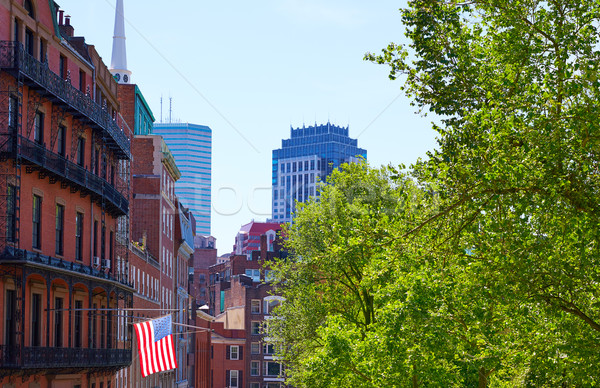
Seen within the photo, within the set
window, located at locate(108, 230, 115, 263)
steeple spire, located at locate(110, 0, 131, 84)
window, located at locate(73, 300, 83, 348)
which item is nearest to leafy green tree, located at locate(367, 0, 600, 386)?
window, located at locate(73, 300, 83, 348)

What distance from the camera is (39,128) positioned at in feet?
128

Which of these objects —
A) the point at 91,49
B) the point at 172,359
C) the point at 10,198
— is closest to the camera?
the point at 10,198

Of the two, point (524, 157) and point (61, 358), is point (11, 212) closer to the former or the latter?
point (61, 358)

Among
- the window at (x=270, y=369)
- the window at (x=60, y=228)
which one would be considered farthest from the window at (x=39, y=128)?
the window at (x=270, y=369)

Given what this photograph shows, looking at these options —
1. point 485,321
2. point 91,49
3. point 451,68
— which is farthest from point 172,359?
point 451,68

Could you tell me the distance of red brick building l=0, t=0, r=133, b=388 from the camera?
3431cm

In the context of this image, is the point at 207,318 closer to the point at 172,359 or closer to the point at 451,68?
the point at 172,359

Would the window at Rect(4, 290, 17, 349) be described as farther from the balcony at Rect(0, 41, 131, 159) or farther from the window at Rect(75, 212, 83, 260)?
the window at Rect(75, 212, 83, 260)

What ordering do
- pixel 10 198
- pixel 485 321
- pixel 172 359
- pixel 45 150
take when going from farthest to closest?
pixel 172 359, pixel 45 150, pixel 10 198, pixel 485 321

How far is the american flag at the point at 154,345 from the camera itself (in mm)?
43000

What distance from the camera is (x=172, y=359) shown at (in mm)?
→ 45469

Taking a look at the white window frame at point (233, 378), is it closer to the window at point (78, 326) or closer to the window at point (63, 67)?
the window at point (78, 326)

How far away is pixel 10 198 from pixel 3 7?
741cm

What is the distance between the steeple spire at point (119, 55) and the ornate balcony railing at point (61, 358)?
3663 centimetres
